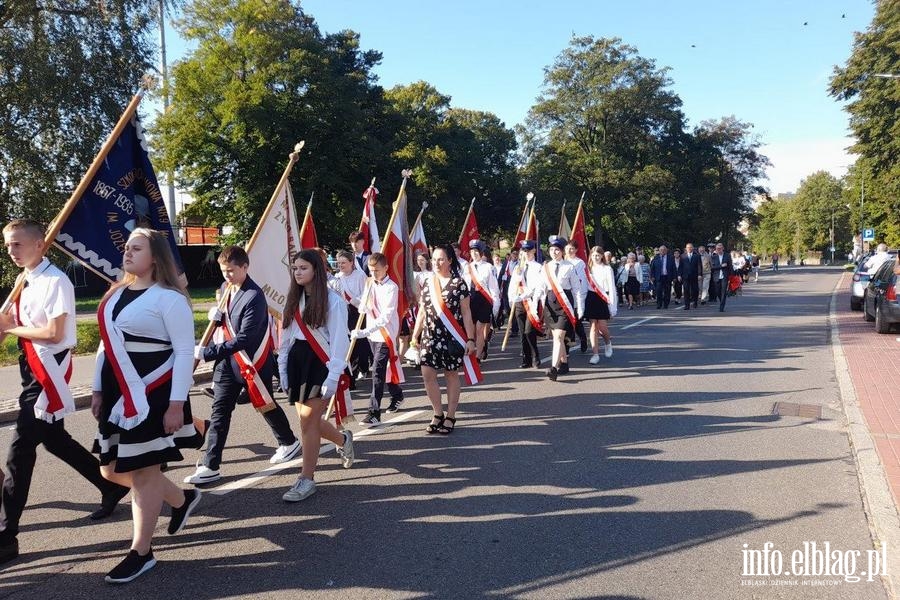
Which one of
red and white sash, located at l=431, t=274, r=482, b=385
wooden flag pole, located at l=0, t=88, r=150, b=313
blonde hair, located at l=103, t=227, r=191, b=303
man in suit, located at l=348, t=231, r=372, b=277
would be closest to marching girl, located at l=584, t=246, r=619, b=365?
man in suit, located at l=348, t=231, r=372, b=277

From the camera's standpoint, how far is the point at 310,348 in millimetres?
4965

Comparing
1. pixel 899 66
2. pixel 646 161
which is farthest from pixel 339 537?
pixel 646 161

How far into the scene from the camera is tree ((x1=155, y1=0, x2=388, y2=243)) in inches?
1131

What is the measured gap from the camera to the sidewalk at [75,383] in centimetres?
813

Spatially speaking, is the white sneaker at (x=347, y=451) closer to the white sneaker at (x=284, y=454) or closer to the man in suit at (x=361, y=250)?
the white sneaker at (x=284, y=454)

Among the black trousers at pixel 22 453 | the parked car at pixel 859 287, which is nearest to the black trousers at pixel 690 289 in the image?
the parked car at pixel 859 287

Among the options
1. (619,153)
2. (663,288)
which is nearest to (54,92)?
(663,288)

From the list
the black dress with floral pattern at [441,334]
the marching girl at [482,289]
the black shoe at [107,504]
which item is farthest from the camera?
the marching girl at [482,289]

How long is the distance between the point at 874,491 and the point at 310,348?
4119mm

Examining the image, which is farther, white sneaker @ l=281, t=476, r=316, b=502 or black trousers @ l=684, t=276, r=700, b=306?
black trousers @ l=684, t=276, r=700, b=306

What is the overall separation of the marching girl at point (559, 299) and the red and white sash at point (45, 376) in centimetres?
647

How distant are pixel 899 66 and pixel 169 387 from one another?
3825cm

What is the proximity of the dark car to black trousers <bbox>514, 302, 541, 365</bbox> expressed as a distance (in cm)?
760

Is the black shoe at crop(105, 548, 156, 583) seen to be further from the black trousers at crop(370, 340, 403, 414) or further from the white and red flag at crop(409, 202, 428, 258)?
the white and red flag at crop(409, 202, 428, 258)
